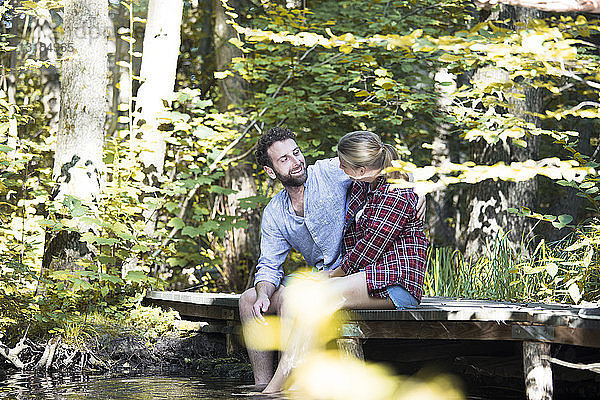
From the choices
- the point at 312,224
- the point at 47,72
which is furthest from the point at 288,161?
the point at 47,72

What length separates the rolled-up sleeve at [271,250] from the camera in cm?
455

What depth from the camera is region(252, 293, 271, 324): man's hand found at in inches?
172

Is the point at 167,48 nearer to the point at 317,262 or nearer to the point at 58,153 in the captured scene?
the point at 58,153

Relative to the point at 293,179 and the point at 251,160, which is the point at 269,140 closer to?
the point at 293,179

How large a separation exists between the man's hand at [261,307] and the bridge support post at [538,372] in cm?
151

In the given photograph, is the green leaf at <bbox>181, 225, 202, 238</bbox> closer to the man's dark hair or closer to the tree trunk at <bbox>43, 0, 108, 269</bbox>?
the tree trunk at <bbox>43, 0, 108, 269</bbox>

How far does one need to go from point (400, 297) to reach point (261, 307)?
0.85 meters

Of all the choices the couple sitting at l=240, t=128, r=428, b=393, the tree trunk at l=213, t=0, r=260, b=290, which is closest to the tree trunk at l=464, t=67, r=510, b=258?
the tree trunk at l=213, t=0, r=260, b=290

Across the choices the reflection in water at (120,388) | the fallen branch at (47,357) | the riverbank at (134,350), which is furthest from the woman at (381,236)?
the fallen branch at (47,357)

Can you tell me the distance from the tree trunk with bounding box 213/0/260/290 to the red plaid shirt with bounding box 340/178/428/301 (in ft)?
15.3

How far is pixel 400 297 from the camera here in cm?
406

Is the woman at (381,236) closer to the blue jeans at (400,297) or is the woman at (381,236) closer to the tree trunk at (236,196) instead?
the blue jeans at (400,297)

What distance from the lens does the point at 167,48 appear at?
7.30 metres

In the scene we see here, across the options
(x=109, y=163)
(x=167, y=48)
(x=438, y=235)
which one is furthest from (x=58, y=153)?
(x=438, y=235)
